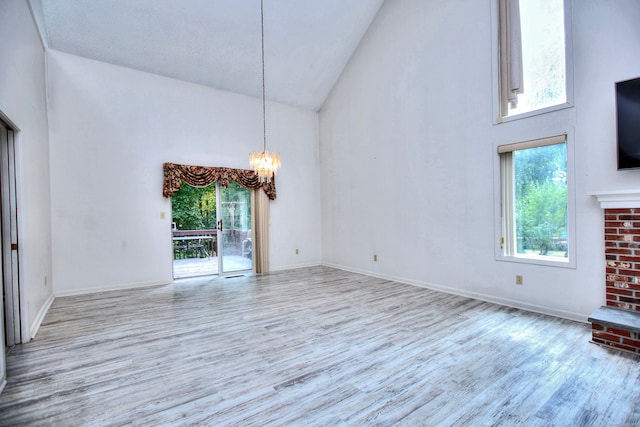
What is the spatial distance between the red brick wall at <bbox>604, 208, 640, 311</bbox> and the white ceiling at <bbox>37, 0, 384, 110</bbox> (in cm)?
511

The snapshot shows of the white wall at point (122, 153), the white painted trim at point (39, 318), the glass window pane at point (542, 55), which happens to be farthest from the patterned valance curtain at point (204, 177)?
the glass window pane at point (542, 55)

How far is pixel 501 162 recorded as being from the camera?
405cm

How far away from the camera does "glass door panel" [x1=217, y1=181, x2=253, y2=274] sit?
6258 millimetres

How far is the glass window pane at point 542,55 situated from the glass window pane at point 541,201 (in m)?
0.60

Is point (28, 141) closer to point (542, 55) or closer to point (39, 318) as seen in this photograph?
point (39, 318)

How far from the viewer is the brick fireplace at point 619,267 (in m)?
2.72

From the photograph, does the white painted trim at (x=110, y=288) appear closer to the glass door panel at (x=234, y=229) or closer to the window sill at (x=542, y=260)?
the glass door panel at (x=234, y=229)

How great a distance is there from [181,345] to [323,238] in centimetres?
472

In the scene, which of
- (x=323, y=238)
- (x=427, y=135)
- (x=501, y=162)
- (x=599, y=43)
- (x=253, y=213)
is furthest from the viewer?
(x=323, y=238)

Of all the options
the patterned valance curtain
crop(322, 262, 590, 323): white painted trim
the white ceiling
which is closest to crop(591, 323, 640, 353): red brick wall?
crop(322, 262, 590, 323): white painted trim

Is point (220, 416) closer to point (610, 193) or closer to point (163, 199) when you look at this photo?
point (610, 193)

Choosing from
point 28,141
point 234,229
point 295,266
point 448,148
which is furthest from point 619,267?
point 28,141

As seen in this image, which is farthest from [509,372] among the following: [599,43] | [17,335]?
[17,335]

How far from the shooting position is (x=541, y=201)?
148 inches
